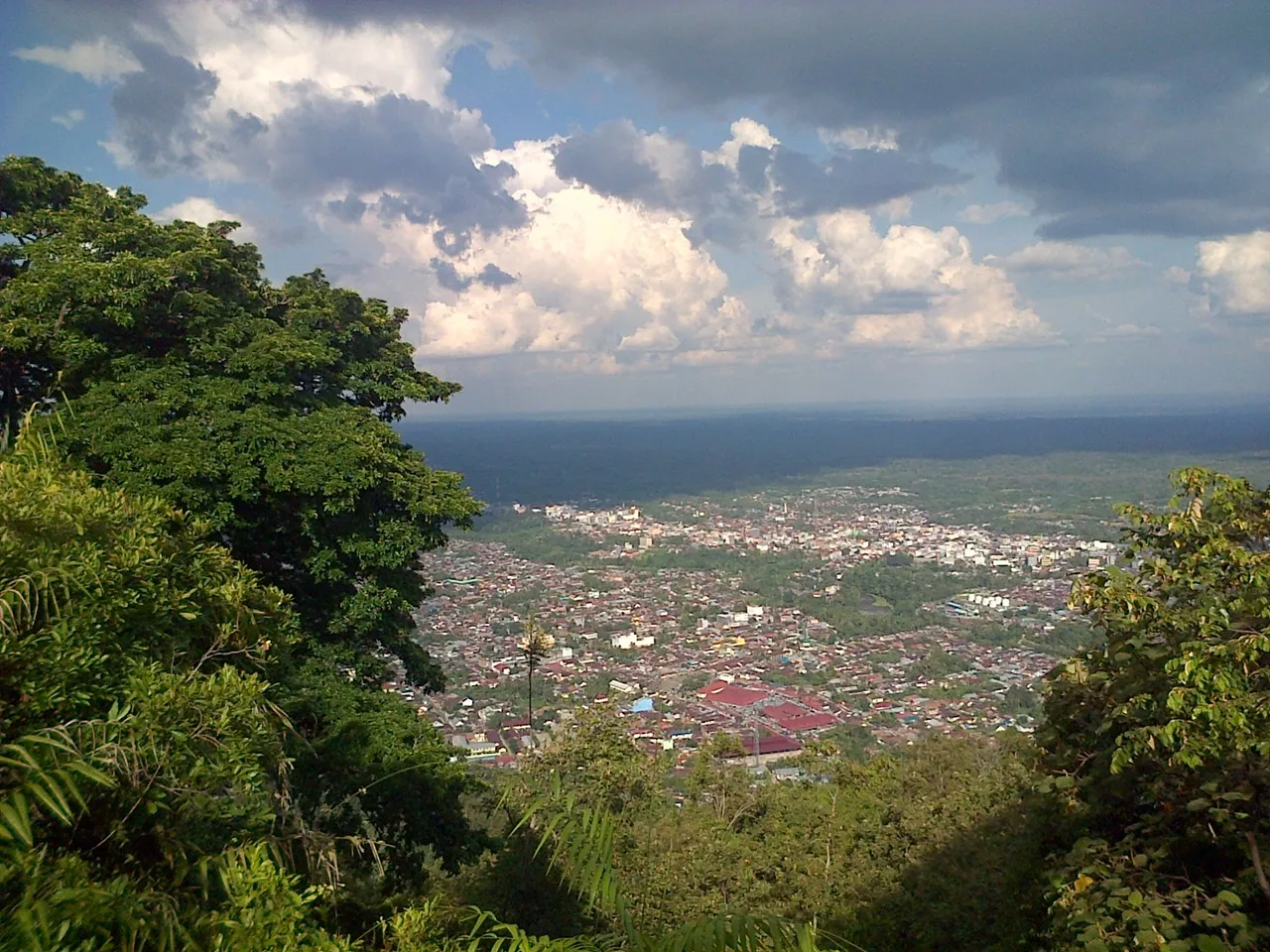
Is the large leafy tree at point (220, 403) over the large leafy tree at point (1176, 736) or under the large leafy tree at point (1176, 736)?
over

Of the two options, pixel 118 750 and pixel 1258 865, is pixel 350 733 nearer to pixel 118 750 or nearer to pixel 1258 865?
pixel 118 750

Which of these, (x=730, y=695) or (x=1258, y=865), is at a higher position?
(x=1258, y=865)

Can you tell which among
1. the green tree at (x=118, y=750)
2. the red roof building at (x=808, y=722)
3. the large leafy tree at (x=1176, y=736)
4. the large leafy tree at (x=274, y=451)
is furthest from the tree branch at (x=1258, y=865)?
the red roof building at (x=808, y=722)

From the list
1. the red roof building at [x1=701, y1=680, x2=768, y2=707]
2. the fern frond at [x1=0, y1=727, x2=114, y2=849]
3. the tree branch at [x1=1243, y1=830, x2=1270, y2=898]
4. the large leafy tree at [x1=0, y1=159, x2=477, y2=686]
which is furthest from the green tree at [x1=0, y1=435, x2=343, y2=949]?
the red roof building at [x1=701, y1=680, x2=768, y2=707]

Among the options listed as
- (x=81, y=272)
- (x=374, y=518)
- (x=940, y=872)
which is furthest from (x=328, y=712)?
(x=940, y=872)

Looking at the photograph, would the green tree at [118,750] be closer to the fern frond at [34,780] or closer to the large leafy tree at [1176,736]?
the fern frond at [34,780]

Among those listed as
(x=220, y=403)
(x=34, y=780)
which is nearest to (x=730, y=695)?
(x=220, y=403)
